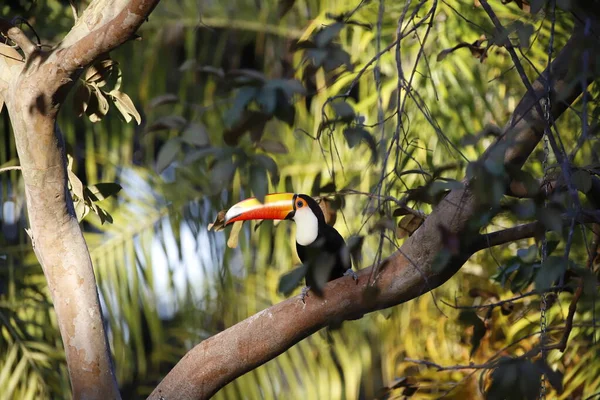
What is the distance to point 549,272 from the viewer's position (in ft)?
3.04

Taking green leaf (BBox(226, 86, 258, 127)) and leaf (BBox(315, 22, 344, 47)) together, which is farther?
leaf (BBox(315, 22, 344, 47))

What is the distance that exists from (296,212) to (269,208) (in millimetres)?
128

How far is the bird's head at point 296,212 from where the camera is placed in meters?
2.06

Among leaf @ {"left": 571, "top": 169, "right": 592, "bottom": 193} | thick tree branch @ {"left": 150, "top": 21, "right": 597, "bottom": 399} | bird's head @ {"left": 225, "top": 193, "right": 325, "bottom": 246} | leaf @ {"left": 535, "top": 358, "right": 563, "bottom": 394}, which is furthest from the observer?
bird's head @ {"left": 225, "top": 193, "right": 325, "bottom": 246}

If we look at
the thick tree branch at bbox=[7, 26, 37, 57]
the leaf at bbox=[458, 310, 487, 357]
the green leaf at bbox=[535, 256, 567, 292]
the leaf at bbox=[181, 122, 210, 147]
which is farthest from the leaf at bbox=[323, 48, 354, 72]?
the thick tree branch at bbox=[7, 26, 37, 57]

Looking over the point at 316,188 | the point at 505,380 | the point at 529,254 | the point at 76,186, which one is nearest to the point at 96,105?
the point at 76,186

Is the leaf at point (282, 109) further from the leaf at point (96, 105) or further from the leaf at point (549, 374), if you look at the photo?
the leaf at point (96, 105)

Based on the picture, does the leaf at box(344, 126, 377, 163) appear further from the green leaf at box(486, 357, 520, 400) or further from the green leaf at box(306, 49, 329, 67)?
the green leaf at box(486, 357, 520, 400)

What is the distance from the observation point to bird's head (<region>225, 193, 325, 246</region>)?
81.1 inches

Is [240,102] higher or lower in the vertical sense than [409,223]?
higher

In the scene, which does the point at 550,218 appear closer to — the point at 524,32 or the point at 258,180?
the point at 524,32

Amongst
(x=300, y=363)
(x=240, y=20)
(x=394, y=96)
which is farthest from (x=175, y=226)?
(x=394, y=96)

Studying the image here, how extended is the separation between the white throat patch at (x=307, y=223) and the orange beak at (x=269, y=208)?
5 cm

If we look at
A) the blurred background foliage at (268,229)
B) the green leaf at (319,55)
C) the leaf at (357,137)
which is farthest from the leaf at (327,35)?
the blurred background foliage at (268,229)
